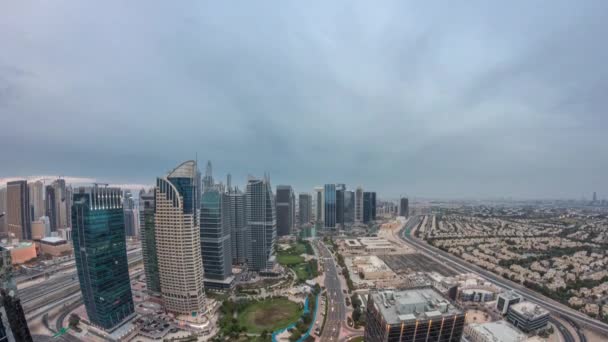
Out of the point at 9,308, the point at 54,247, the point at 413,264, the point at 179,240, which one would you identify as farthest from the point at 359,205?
the point at 9,308

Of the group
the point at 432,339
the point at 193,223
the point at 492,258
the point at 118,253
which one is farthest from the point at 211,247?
the point at 492,258

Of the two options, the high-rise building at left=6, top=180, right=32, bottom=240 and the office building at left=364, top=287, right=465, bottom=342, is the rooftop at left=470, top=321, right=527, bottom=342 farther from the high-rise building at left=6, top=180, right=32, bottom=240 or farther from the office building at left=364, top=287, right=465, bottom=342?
the high-rise building at left=6, top=180, right=32, bottom=240

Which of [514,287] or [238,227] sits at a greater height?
[238,227]

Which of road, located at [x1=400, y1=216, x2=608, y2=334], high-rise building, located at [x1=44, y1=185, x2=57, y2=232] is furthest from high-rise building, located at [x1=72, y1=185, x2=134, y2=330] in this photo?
high-rise building, located at [x1=44, y1=185, x2=57, y2=232]

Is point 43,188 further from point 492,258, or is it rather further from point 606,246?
point 606,246

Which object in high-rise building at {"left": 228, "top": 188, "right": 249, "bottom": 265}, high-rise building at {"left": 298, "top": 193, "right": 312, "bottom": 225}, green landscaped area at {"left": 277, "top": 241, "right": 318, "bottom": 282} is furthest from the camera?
high-rise building at {"left": 298, "top": 193, "right": 312, "bottom": 225}

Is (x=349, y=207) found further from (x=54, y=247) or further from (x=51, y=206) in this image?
(x=51, y=206)

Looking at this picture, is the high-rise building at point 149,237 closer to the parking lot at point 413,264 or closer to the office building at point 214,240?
the office building at point 214,240

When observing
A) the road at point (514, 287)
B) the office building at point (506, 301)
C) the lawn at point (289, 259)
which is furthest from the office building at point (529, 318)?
the lawn at point (289, 259)
